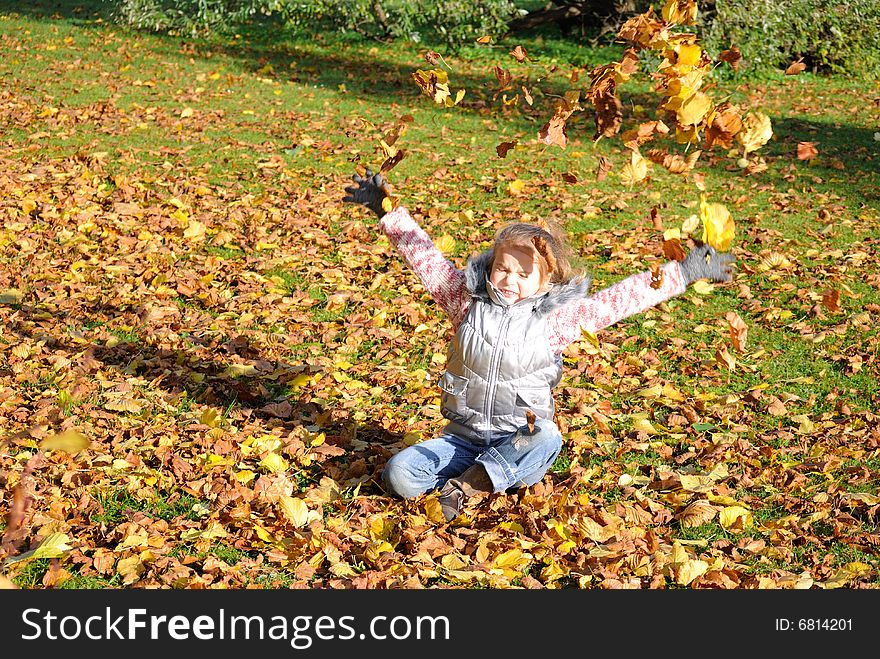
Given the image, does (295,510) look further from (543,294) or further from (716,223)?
(716,223)

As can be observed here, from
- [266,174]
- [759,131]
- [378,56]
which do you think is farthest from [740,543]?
[378,56]

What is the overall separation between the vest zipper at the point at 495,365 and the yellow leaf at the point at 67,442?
1.48 metres

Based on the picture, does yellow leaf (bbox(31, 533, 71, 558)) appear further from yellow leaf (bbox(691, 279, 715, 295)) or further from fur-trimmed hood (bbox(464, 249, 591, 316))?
yellow leaf (bbox(691, 279, 715, 295))

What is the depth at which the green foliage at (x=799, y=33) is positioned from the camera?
11.9m

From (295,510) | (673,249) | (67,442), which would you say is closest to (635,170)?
(673,249)

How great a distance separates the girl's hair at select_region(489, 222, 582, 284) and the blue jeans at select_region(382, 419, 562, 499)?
0.54m

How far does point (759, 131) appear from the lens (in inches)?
133

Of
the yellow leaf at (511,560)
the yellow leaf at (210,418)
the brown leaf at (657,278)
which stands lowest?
the yellow leaf at (511,560)

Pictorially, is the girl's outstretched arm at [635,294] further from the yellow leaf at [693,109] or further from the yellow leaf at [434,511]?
the yellow leaf at [434,511]

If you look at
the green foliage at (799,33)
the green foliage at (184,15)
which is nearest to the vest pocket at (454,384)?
the green foliage at (799,33)

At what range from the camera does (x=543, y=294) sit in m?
3.32

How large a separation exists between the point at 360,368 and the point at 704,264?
2.00 metres

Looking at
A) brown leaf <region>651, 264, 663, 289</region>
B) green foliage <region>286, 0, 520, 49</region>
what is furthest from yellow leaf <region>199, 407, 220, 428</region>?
green foliage <region>286, 0, 520, 49</region>

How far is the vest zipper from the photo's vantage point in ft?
10.6
